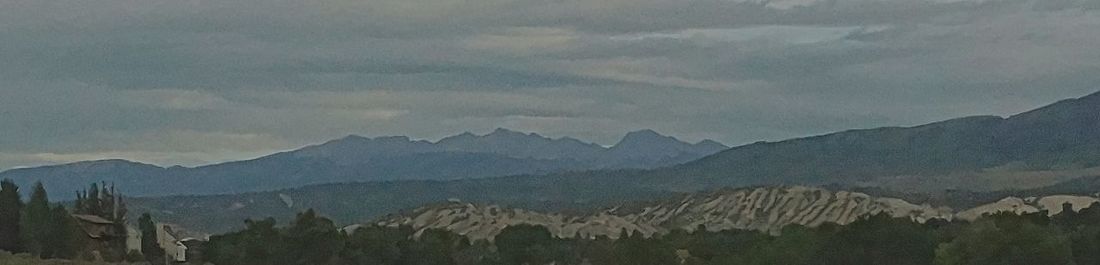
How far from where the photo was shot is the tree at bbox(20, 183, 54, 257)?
267 ft

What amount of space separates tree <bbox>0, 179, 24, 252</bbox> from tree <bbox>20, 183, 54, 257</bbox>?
699 mm

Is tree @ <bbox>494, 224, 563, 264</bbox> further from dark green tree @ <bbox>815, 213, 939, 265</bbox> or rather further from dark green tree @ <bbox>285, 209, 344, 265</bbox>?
dark green tree @ <bbox>815, 213, 939, 265</bbox>

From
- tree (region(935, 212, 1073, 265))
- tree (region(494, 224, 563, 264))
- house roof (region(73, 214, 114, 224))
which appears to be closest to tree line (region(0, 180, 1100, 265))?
tree (region(935, 212, 1073, 265))

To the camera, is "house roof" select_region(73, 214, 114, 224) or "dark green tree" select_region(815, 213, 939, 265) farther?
"house roof" select_region(73, 214, 114, 224)

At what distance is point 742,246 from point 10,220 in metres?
41.6

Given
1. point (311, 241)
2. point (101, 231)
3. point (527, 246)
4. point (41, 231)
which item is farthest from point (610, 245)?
point (41, 231)

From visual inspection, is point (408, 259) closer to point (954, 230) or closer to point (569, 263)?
point (569, 263)

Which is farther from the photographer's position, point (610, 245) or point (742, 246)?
point (742, 246)

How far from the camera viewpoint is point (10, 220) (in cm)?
8450

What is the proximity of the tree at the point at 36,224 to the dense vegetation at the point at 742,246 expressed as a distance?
32.3 feet

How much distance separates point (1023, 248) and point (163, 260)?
41383 mm

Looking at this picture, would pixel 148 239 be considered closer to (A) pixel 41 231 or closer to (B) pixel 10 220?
(B) pixel 10 220

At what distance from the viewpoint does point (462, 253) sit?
4181 inches

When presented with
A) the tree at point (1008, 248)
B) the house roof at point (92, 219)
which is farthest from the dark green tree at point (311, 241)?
the tree at point (1008, 248)
